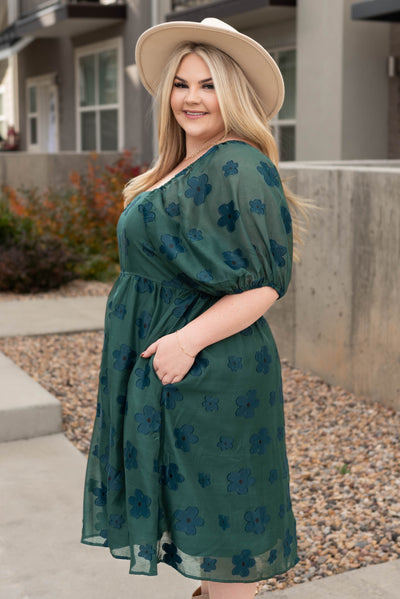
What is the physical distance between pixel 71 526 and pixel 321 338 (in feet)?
8.71

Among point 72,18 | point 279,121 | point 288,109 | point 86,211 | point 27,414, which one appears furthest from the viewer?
point 72,18

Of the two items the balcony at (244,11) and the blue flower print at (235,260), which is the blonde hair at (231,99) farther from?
the balcony at (244,11)

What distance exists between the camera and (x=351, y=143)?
9.75m

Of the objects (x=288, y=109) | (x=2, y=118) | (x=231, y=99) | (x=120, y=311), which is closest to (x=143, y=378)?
(x=120, y=311)

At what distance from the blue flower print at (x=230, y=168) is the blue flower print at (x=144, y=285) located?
1.16 ft

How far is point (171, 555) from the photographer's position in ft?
7.03

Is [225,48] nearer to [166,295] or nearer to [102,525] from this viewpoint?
[166,295]

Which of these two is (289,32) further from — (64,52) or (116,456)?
(116,456)

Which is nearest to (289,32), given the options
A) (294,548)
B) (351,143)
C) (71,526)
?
(351,143)

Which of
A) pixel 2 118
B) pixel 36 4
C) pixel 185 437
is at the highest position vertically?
pixel 36 4

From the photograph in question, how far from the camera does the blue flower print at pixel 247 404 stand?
6.79 feet

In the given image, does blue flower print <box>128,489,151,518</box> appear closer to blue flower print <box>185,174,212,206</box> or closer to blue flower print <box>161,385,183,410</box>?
blue flower print <box>161,385,183,410</box>

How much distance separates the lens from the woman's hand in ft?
6.66

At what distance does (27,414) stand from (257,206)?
2.68 meters
